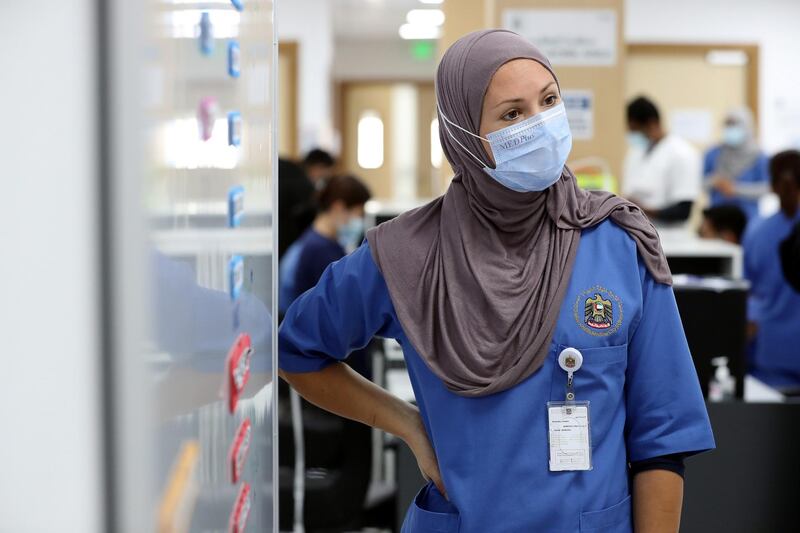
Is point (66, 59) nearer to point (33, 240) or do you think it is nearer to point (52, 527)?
point (33, 240)

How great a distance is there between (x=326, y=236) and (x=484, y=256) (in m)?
2.60

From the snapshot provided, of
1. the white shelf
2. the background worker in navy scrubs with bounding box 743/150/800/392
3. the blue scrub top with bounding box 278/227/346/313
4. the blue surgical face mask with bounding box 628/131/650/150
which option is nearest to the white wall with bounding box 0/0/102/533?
the white shelf

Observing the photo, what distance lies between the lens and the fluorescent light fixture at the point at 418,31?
11.5 meters

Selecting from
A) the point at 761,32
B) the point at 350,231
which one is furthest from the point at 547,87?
the point at 761,32

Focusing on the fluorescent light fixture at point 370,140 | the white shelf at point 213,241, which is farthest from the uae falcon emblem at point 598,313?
the fluorescent light fixture at point 370,140

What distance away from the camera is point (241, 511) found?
0.99 metres

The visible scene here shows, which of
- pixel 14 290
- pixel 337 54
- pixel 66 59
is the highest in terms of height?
pixel 337 54

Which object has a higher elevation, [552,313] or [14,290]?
[14,290]

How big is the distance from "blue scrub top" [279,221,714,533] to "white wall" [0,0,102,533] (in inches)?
31.6

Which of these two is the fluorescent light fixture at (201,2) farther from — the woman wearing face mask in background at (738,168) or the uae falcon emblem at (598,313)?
the woman wearing face mask in background at (738,168)

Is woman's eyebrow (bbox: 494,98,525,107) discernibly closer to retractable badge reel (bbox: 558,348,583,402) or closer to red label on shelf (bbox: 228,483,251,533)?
retractable badge reel (bbox: 558,348,583,402)

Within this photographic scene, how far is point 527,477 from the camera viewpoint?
1.25 metres

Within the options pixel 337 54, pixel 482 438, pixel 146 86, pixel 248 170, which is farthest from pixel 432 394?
pixel 337 54

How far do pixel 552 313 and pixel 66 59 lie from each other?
848 mm
